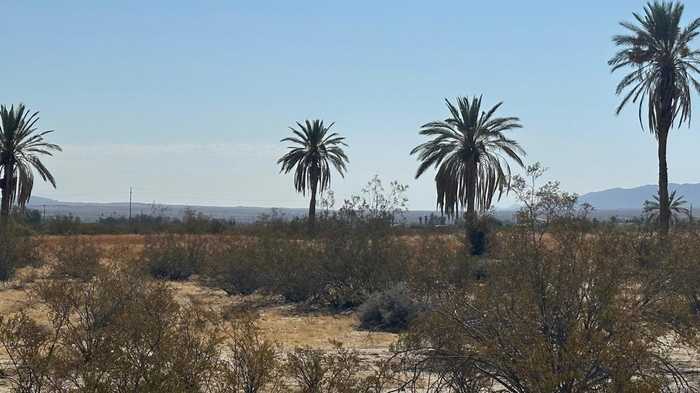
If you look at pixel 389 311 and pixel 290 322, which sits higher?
pixel 389 311

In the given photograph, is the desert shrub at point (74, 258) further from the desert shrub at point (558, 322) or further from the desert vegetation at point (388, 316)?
the desert shrub at point (558, 322)

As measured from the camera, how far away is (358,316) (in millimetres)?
20250

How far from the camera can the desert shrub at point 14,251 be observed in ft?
92.2

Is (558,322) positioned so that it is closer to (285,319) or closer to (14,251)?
(285,319)

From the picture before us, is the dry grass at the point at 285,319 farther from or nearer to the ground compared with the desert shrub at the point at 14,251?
nearer to the ground

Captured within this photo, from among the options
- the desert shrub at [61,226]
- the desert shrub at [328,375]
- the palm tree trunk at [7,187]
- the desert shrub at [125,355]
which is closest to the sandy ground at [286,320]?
the desert shrub at [125,355]

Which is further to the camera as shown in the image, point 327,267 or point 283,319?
point 327,267

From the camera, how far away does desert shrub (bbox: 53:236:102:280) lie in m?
26.2

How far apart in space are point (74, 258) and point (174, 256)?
4096 millimetres

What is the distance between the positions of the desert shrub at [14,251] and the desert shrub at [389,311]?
14188 millimetres

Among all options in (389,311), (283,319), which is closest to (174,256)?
(283,319)

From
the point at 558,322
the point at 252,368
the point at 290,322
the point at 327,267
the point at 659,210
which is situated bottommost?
the point at 290,322

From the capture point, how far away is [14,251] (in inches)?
1141

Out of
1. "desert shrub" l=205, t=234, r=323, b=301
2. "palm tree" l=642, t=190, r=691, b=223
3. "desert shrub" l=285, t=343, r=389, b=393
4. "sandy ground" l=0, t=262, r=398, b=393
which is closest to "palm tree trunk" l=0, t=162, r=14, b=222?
"sandy ground" l=0, t=262, r=398, b=393
